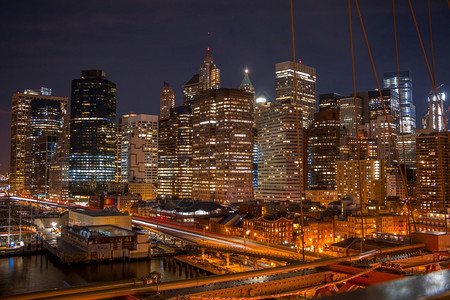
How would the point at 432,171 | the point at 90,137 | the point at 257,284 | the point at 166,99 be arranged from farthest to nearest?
the point at 166,99, the point at 90,137, the point at 432,171, the point at 257,284

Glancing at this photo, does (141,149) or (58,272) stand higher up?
(141,149)

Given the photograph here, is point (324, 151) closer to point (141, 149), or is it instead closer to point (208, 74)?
point (141, 149)

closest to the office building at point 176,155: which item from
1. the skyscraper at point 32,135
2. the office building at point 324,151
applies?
the office building at point 324,151

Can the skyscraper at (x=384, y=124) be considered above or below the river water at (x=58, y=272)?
above

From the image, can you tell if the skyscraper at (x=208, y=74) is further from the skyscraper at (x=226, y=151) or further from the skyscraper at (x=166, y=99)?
the skyscraper at (x=226, y=151)

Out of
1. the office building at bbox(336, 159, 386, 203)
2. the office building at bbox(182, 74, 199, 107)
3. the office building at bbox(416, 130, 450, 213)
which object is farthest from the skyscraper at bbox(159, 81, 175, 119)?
the office building at bbox(416, 130, 450, 213)

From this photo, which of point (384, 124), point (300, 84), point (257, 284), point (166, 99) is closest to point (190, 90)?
point (166, 99)

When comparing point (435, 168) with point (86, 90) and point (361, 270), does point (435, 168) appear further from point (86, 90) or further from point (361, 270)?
point (86, 90)
